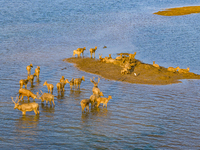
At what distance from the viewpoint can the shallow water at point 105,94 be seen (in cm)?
1834

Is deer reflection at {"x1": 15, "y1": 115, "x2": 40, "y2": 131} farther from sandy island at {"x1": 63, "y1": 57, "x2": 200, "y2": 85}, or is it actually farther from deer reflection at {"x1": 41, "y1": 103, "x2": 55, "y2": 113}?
sandy island at {"x1": 63, "y1": 57, "x2": 200, "y2": 85}

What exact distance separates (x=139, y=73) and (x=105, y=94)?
7533 mm

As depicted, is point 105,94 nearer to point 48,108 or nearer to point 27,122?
point 48,108

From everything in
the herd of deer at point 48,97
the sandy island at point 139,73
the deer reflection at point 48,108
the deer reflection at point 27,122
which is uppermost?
the sandy island at point 139,73

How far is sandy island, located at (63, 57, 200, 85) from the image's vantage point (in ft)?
99.0

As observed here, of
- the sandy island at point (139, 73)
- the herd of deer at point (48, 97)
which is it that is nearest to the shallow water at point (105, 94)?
the herd of deer at point (48, 97)

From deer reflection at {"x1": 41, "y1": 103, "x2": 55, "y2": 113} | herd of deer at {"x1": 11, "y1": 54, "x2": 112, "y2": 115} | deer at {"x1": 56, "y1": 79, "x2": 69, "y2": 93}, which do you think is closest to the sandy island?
herd of deer at {"x1": 11, "y1": 54, "x2": 112, "y2": 115}

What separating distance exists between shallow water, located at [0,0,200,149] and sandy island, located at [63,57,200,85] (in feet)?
3.91

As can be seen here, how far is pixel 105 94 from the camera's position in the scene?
25.9 meters

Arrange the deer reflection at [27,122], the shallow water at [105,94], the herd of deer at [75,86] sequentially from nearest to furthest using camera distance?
the shallow water at [105,94]
the deer reflection at [27,122]
the herd of deer at [75,86]

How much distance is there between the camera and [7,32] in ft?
165

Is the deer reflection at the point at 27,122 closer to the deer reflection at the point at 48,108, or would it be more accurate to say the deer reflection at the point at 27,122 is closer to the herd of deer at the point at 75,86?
the herd of deer at the point at 75,86

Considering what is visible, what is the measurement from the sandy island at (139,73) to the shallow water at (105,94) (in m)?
1.19

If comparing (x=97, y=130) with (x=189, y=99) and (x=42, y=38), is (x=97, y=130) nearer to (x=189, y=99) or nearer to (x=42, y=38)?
(x=189, y=99)
